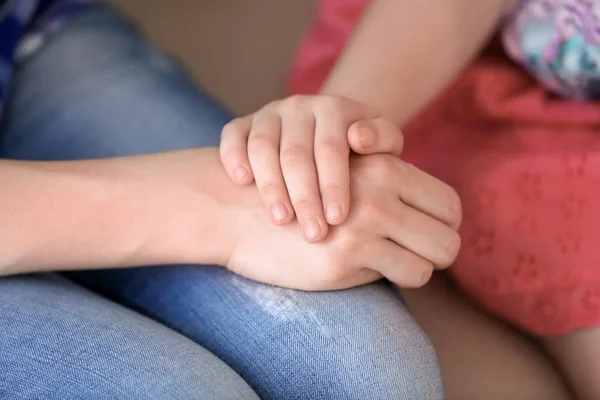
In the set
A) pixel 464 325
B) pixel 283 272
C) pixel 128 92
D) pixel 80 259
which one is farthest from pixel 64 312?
pixel 464 325

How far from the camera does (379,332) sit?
57 cm

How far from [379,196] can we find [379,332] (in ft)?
0.39

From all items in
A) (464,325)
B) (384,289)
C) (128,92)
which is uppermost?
(128,92)

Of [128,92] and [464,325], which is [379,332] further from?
[128,92]

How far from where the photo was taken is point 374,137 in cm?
60

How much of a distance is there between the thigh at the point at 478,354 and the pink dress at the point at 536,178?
36 millimetres

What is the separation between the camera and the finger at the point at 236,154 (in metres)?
0.60

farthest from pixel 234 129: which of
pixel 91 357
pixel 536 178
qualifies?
pixel 536 178

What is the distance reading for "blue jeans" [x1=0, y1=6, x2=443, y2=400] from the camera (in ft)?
1.69

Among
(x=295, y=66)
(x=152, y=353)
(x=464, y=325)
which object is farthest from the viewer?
(x=295, y=66)

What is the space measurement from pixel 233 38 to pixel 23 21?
1.28ft

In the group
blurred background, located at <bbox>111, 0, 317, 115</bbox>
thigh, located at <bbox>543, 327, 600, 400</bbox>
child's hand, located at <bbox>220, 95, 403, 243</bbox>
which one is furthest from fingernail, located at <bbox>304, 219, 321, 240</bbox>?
blurred background, located at <bbox>111, 0, 317, 115</bbox>

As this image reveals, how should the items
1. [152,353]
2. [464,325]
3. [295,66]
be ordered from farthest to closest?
[295,66]
[464,325]
[152,353]

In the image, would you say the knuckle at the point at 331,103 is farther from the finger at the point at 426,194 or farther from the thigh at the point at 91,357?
the thigh at the point at 91,357
